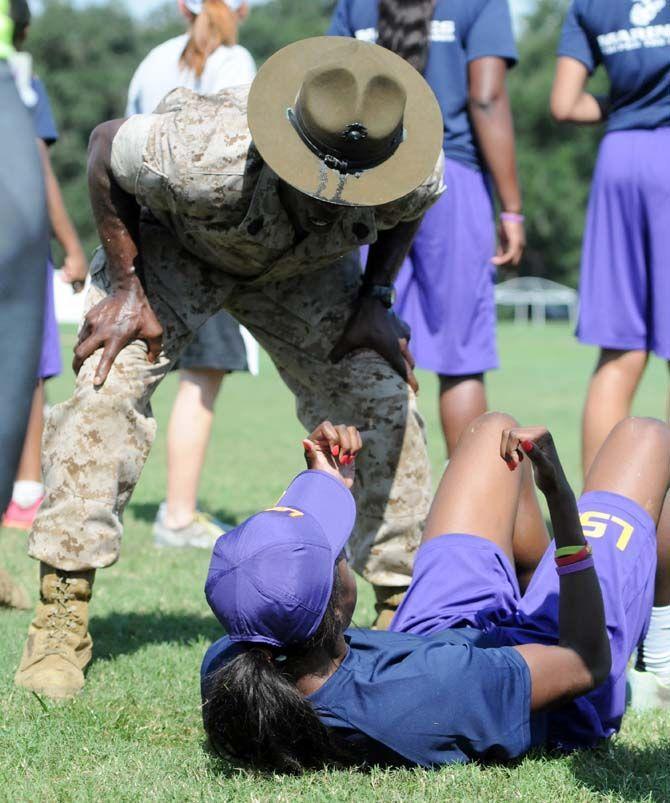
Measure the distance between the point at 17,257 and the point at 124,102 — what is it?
56157 mm

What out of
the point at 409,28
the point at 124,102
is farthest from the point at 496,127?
the point at 124,102

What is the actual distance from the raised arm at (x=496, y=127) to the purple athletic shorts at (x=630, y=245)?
1.32 ft

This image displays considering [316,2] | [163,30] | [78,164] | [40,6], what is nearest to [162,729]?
[78,164]

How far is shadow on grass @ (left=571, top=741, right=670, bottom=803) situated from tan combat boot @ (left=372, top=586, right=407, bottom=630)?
1240 mm

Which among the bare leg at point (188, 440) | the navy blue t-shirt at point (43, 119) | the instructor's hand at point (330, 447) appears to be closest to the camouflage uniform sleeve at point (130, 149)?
the instructor's hand at point (330, 447)

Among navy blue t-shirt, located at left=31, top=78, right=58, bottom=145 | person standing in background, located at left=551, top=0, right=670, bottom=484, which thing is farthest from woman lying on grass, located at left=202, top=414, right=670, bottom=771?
navy blue t-shirt, located at left=31, top=78, right=58, bottom=145

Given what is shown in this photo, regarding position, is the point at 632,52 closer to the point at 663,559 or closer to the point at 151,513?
the point at 663,559

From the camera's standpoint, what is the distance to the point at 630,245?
5707 millimetres

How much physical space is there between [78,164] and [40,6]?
11.3 metres

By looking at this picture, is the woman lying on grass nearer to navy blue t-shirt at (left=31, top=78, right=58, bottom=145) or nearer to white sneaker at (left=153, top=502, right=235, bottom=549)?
white sneaker at (left=153, top=502, right=235, bottom=549)

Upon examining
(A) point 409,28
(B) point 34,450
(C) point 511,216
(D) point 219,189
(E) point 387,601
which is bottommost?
(B) point 34,450

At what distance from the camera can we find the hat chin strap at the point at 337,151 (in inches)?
143

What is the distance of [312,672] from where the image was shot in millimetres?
3141

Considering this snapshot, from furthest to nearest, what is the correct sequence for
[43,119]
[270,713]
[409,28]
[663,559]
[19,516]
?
[43,119] → [19,516] → [409,28] → [663,559] → [270,713]
